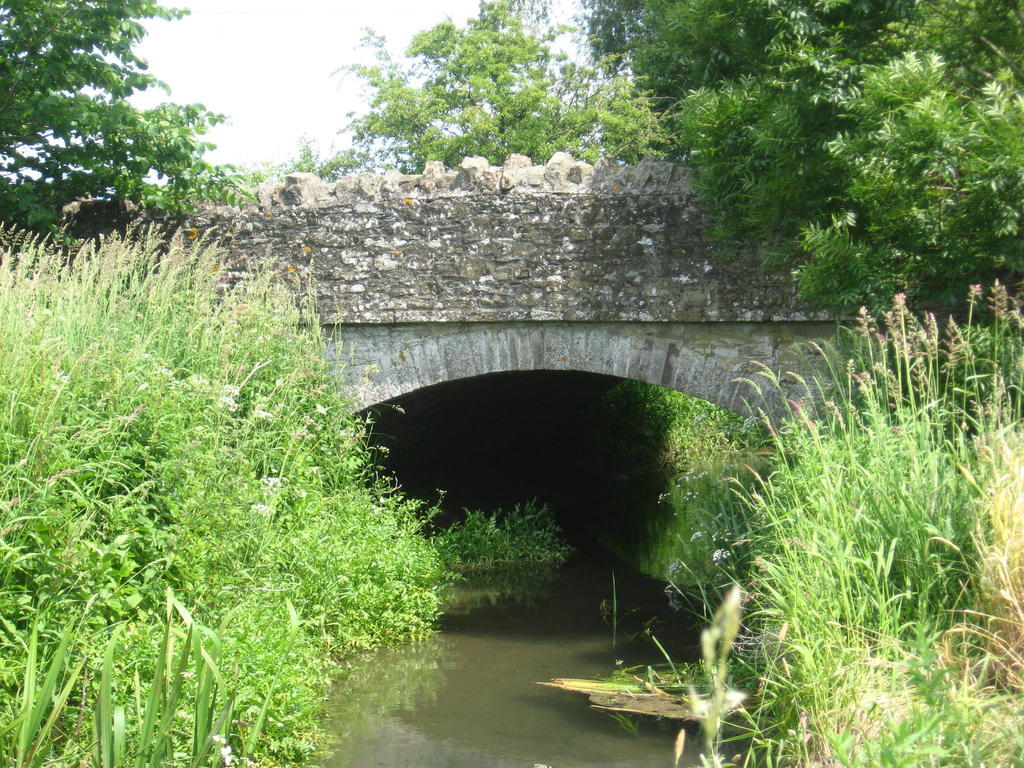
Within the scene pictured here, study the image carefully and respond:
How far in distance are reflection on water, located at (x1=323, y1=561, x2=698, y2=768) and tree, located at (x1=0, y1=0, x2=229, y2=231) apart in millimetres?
3661

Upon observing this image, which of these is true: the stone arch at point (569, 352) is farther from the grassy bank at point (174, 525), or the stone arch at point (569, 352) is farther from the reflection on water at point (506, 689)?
the reflection on water at point (506, 689)

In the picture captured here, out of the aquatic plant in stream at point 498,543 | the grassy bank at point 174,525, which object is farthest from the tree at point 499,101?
the grassy bank at point 174,525

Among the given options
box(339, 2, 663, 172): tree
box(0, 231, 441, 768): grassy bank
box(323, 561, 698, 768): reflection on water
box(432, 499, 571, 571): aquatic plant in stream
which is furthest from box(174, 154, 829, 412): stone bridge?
box(339, 2, 663, 172): tree

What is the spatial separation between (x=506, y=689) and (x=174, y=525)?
2102 millimetres

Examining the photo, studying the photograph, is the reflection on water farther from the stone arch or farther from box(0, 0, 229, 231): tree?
box(0, 0, 229, 231): tree

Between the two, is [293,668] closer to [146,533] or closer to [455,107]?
[146,533]

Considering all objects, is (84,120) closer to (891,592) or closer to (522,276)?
(522,276)

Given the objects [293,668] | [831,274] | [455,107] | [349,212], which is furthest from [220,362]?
[455,107]

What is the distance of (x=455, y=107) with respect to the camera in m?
21.9

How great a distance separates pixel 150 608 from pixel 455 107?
1943cm

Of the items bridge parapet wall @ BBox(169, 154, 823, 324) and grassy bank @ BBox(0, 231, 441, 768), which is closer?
grassy bank @ BBox(0, 231, 441, 768)

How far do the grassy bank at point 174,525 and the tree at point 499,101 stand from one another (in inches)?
557

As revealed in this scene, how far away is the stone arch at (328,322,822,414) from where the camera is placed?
6.17m

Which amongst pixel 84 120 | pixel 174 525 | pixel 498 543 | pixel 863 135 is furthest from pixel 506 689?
pixel 84 120
